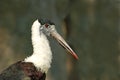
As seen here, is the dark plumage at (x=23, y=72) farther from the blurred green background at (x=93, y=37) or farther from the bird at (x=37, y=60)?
the blurred green background at (x=93, y=37)

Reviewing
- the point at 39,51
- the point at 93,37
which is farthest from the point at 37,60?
the point at 93,37

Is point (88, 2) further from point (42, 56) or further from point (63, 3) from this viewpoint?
point (42, 56)

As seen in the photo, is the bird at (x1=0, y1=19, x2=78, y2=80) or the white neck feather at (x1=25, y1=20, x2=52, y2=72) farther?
the white neck feather at (x1=25, y1=20, x2=52, y2=72)

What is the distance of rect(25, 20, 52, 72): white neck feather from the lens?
9758mm

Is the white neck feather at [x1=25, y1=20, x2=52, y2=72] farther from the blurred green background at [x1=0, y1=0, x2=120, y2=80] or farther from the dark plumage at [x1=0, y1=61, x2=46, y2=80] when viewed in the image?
the blurred green background at [x1=0, y1=0, x2=120, y2=80]

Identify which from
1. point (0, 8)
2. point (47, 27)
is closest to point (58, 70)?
point (0, 8)

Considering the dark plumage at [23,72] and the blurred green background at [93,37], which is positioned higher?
the blurred green background at [93,37]

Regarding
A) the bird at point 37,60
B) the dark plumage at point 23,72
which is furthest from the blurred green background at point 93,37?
the dark plumage at point 23,72

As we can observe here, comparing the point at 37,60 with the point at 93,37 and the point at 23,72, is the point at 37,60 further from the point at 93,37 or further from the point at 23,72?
the point at 93,37

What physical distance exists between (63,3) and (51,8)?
1.97 m

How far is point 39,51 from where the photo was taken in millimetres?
9789

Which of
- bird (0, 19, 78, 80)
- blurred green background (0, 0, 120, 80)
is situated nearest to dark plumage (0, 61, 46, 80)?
bird (0, 19, 78, 80)

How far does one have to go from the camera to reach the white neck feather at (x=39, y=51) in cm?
976

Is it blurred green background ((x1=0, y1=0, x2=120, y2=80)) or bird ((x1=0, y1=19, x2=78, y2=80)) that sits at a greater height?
blurred green background ((x1=0, y1=0, x2=120, y2=80))
